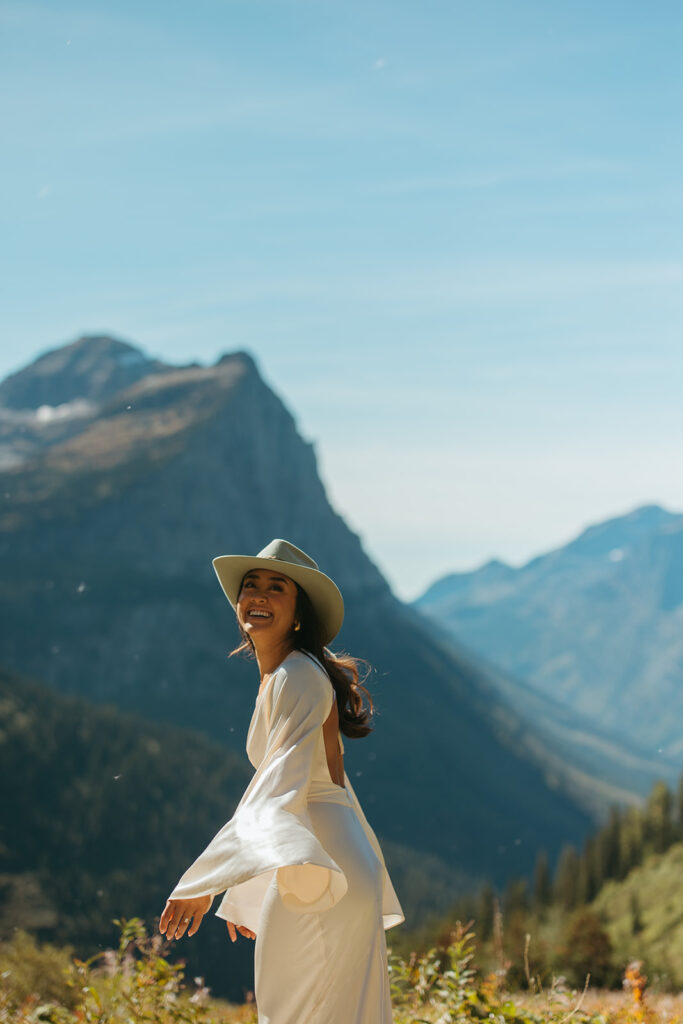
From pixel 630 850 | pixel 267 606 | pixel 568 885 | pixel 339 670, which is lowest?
pixel 568 885

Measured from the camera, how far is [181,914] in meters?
5.70

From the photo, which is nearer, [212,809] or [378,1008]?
[378,1008]

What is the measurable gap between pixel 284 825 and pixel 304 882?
36 centimetres

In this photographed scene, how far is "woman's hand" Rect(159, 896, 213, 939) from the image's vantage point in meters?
5.65

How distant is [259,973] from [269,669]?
161 centimetres

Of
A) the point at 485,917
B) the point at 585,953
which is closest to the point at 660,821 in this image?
the point at 485,917

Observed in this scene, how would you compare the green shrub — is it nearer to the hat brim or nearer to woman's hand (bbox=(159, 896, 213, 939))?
woman's hand (bbox=(159, 896, 213, 939))

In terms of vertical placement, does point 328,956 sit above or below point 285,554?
below

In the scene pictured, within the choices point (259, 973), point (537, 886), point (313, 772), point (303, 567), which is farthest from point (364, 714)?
point (537, 886)

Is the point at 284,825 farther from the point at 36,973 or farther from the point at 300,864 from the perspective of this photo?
the point at 36,973

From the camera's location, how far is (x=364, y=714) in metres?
6.55

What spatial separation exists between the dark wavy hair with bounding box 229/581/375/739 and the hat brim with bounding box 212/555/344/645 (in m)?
0.05

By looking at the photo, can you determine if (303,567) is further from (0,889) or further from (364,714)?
(0,889)

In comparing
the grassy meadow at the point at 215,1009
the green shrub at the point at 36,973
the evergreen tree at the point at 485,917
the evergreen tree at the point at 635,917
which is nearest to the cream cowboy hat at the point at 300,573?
the grassy meadow at the point at 215,1009
